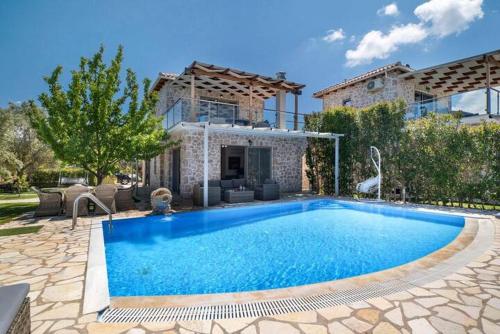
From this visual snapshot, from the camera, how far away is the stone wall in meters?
16.2

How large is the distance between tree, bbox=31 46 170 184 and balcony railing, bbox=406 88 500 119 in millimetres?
13634

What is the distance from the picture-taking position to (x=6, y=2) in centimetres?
1097

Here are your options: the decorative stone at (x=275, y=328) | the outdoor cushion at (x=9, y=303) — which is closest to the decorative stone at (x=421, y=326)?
the decorative stone at (x=275, y=328)

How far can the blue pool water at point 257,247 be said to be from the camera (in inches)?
179

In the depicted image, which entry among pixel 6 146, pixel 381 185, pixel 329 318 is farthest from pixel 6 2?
pixel 381 185

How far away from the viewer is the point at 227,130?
39.3 feet

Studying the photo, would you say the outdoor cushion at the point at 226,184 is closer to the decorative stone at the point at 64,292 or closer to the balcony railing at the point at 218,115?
the balcony railing at the point at 218,115

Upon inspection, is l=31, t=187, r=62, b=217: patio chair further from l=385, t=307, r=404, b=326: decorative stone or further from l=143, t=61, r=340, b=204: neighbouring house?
l=385, t=307, r=404, b=326: decorative stone

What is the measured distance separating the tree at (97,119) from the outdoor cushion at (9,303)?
9.01m

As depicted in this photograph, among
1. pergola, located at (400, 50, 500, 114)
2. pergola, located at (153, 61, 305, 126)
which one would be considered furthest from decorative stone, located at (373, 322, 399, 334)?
pergola, located at (400, 50, 500, 114)

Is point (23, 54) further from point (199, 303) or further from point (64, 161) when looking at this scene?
point (199, 303)

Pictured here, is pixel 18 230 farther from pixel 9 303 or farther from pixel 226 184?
pixel 226 184

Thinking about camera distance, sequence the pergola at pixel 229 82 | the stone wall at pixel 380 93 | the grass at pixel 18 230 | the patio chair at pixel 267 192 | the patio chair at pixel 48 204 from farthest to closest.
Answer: the stone wall at pixel 380 93
the patio chair at pixel 267 192
the pergola at pixel 229 82
the patio chair at pixel 48 204
the grass at pixel 18 230

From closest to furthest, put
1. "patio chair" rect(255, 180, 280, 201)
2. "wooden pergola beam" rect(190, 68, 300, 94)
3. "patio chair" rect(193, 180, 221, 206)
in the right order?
"patio chair" rect(193, 180, 221, 206) → "wooden pergola beam" rect(190, 68, 300, 94) → "patio chair" rect(255, 180, 280, 201)
